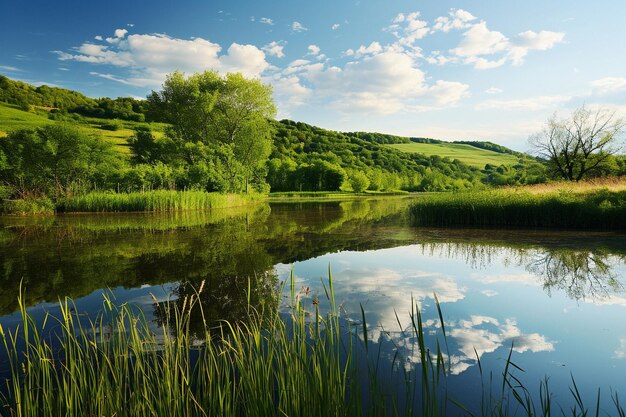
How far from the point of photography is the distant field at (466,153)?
122125 millimetres

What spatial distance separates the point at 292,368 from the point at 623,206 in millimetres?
17299

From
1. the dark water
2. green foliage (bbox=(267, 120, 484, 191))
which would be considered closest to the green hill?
green foliage (bbox=(267, 120, 484, 191))

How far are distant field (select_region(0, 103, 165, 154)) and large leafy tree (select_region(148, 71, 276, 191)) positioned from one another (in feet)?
39.3

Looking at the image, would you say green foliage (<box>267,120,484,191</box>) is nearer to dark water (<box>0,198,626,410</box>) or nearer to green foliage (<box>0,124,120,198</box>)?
green foliage (<box>0,124,120,198</box>)

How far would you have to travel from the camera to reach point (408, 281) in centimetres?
750

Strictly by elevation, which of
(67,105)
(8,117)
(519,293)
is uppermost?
(67,105)

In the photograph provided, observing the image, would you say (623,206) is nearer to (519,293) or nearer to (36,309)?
(519,293)

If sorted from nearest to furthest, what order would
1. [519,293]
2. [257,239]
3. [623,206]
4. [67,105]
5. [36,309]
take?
[36,309] < [519,293] < [257,239] < [623,206] < [67,105]

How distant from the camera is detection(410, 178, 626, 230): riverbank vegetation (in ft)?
49.0

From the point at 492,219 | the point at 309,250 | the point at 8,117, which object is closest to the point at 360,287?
the point at 309,250

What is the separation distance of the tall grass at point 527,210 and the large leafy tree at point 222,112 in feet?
79.7

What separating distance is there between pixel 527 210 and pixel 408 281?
11.7 meters

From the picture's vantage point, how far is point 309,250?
36.4ft

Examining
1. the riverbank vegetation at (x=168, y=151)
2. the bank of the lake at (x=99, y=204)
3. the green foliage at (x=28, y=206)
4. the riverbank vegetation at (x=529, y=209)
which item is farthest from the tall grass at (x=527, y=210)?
the green foliage at (x=28, y=206)
